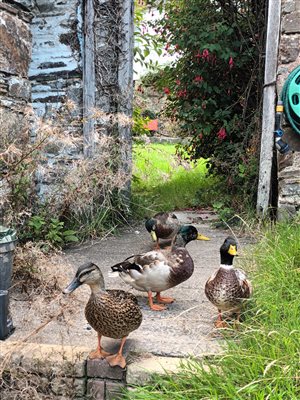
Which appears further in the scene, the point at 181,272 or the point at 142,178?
the point at 142,178

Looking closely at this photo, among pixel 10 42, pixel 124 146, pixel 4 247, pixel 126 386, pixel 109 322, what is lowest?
pixel 126 386

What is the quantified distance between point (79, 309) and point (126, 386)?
0.89 metres

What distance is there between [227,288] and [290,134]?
9.39ft

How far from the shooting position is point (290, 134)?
204 inches

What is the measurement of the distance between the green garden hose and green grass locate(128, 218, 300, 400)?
2.55m

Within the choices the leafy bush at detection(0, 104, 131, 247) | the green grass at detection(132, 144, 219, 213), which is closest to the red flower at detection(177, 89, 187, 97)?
the green grass at detection(132, 144, 219, 213)

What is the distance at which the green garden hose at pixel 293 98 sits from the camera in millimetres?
4961

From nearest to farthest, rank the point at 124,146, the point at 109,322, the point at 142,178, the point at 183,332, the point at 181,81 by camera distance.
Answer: the point at 109,322
the point at 183,332
the point at 124,146
the point at 181,81
the point at 142,178

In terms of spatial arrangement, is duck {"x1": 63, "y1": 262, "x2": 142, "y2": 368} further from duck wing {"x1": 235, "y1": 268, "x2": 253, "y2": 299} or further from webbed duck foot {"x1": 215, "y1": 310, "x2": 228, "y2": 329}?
duck wing {"x1": 235, "y1": 268, "x2": 253, "y2": 299}

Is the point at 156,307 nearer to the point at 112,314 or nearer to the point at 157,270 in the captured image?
the point at 157,270

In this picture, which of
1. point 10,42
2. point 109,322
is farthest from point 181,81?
point 109,322

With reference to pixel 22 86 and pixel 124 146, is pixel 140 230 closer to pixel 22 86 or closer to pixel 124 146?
pixel 124 146

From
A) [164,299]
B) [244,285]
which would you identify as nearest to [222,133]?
[164,299]

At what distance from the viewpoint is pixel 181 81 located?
728 cm
